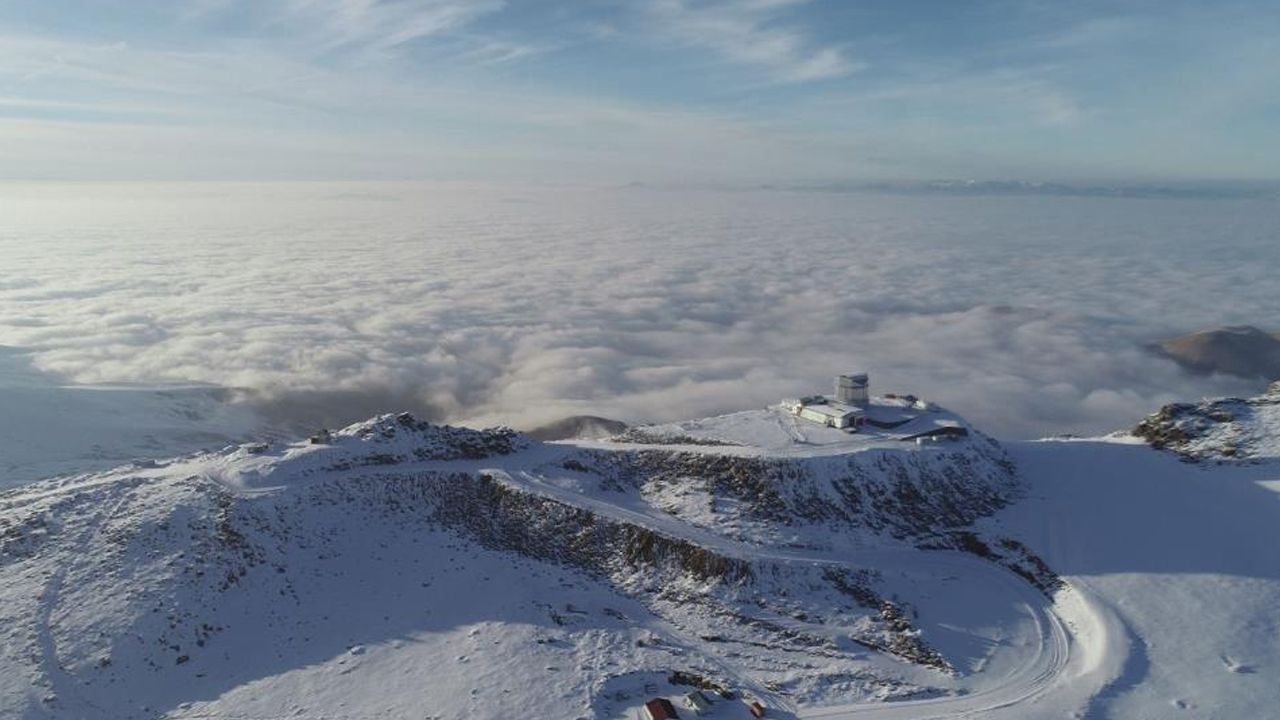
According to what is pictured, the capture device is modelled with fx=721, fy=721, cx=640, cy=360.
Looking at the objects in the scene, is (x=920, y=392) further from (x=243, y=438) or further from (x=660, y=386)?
(x=243, y=438)

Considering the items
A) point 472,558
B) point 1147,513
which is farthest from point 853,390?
point 472,558

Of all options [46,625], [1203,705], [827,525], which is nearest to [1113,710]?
[1203,705]

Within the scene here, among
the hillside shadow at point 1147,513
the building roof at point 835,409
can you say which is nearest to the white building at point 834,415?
the building roof at point 835,409

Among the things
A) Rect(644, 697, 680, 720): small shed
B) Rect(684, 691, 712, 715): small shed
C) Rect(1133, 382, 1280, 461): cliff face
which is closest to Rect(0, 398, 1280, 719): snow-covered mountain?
Rect(684, 691, 712, 715): small shed

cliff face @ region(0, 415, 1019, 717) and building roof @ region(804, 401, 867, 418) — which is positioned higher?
building roof @ region(804, 401, 867, 418)

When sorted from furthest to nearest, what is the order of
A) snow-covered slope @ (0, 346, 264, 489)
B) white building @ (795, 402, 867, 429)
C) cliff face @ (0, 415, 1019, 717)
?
1. snow-covered slope @ (0, 346, 264, 489)
2. white building @ (795, 402, 867, 429)
3. cliff face @ (0, 415, 1019, 717)

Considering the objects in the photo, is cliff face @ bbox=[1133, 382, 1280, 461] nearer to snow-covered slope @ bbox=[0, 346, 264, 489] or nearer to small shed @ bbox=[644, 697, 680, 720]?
small shed @ bbox=[644, 697, 680, 720]

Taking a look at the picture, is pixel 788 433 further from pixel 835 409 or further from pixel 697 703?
pixel 697 703

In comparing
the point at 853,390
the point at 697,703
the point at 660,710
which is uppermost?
the point at 853,390
